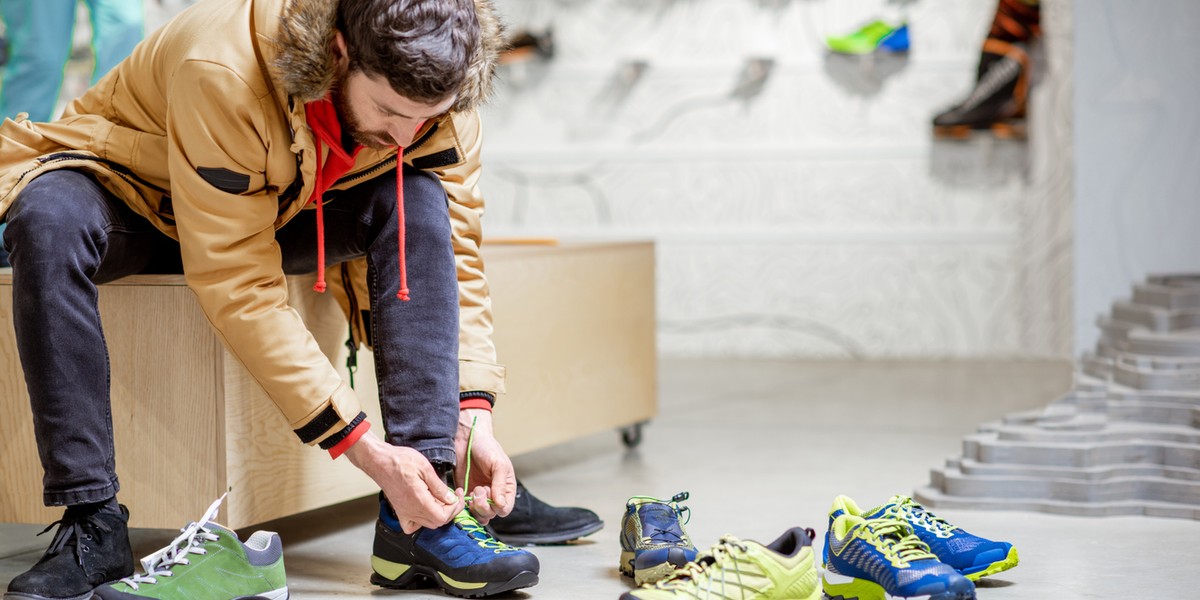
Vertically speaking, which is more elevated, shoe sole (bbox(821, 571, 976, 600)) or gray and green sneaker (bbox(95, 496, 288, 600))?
gray and green sneaker (bbox(95, 496, 288, 600))

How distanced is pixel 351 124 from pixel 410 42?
158mm

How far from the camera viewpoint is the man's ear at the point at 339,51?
4.25 ft

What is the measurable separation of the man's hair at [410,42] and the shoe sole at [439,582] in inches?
21.5

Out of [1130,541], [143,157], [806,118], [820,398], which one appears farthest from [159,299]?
[806,118]

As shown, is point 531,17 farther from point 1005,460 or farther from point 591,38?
point 1005,460

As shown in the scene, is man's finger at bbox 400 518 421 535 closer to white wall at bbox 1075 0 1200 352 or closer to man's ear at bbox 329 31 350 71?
man's ear at bbox 329 31 350 71

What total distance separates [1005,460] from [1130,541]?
0.30 m

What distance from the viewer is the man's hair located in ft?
4.07

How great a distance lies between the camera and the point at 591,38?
4.58 meters

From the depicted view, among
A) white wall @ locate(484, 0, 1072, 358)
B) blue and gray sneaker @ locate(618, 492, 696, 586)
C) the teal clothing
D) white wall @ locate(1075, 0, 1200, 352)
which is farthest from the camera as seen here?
white wall @ locate(484, 0, 1072, 358)

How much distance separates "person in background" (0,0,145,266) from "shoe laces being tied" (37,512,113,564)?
1.23 metres

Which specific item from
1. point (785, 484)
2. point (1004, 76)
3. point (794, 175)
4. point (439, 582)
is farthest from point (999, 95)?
point (439, 582)

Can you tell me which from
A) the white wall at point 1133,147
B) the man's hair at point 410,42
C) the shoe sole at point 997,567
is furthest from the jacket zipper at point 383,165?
the white wall at point 1133,147

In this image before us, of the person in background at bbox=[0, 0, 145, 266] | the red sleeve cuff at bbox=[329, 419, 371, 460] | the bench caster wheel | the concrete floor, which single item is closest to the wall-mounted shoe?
the concrete floor
